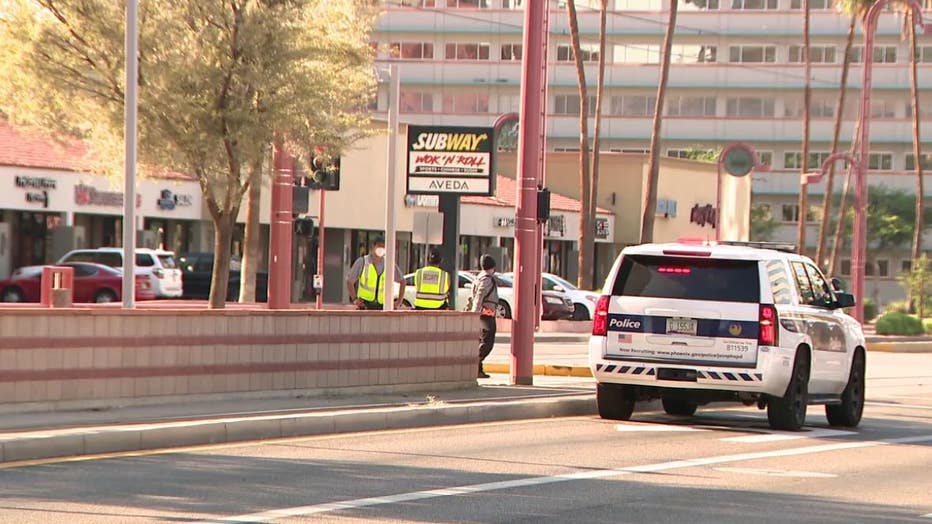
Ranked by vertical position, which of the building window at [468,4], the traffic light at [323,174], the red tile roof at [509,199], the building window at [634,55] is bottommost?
the traffic light at [323,174]

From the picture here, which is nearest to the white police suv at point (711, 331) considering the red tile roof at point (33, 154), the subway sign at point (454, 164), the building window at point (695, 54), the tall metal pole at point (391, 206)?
the tall metal pole at point (391, 206)

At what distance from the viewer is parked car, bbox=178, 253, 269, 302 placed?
50062mm

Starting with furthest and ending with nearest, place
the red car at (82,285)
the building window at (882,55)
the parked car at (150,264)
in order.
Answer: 1. the building window at (882,55)
2. the parked car at (150,264)
3. the red car at (82,285)

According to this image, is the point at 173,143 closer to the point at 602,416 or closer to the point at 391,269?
the point at 391,269

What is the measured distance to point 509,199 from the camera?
67875mm

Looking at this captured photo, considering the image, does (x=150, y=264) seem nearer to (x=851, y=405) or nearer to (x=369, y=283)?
(x=369, y=283)

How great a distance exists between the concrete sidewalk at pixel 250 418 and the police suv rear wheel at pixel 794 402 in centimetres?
260

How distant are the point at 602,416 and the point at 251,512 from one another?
8998 millimetres

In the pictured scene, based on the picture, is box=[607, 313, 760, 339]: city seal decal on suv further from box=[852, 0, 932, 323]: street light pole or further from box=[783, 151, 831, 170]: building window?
box=[783, 151, 831, 170]: building window

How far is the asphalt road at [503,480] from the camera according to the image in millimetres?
10672

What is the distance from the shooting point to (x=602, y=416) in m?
19.0

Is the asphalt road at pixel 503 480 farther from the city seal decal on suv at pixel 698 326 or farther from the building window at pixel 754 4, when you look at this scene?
the building window at pixel 754 4

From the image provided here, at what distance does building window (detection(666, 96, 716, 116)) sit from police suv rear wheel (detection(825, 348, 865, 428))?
275 ft

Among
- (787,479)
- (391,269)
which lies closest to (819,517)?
(787,479)
